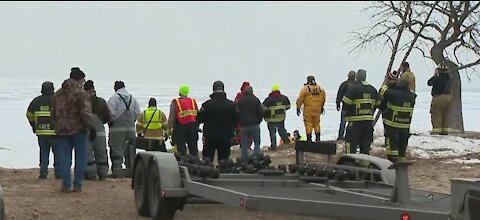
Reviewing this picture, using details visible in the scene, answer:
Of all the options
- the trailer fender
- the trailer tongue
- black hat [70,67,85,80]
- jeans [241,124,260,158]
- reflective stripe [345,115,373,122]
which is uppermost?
black hat [70,67,85,80]

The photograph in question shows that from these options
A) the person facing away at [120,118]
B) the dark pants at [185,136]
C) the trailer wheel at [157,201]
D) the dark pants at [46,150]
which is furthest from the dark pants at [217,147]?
the trailer wheel at [157,201]

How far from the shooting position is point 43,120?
12.5 metres

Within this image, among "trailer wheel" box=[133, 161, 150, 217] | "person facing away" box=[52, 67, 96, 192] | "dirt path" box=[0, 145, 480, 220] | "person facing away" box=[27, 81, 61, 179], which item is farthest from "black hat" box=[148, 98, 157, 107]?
"trailer wheel" box=[133, 161, 150, 217]

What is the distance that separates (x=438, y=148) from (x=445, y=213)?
12.2 metres

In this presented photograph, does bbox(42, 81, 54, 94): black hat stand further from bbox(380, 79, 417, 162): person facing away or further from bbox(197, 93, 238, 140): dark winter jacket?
bbox(380, 79, 417, 162): person facing away

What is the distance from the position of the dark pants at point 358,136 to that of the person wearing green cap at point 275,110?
503cm

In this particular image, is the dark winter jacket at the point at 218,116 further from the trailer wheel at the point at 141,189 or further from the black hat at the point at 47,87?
the trailer wheel at the point at 141,189

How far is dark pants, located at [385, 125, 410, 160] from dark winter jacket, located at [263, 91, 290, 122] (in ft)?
16.9

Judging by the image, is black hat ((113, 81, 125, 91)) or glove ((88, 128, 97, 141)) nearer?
glove ((88, 128, 97, 141))

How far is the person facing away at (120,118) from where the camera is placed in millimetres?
13250

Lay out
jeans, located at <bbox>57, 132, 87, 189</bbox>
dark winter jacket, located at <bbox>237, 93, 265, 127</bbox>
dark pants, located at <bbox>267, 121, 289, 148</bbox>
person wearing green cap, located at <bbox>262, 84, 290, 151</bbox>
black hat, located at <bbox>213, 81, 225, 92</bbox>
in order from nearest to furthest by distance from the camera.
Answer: jeans, located at <bbox>57, 132, 87, 189</bbox> < black hat, located at <bbox>213, 81, 225, 92</bbox> < dark winter jacket, located at <bbox>237, 93, 265, 127</bbox> < person wearing green cap, located at <bbox>262, 84, 290, 151</bbox> < dark pants, located at <bbox>267, 121, 289, 148</bbox>

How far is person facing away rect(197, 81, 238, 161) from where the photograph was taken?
492 inches

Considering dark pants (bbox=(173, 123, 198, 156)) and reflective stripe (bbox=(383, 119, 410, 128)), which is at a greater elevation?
reflective stripe (bbox=(383, 119, 410, 128))

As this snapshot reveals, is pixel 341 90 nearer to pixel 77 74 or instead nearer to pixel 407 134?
pixel 407 134
